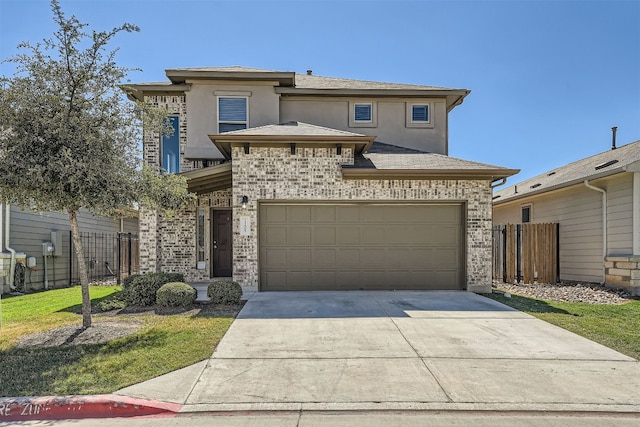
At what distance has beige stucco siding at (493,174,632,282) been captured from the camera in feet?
39.5

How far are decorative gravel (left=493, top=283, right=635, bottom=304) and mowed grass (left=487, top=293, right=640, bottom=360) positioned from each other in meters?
0.50

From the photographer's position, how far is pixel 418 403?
4656 mm

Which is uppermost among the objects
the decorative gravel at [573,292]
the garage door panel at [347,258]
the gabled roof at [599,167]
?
the gabled roof at [599,167]

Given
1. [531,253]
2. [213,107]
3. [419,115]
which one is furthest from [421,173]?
[213,107]

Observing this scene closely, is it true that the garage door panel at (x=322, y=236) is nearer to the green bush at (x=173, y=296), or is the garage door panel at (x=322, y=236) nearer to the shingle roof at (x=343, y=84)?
the green bush at (x=173, y=296)

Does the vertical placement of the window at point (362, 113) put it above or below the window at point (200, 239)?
above

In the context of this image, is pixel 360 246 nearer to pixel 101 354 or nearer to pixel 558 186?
pixel 101 354

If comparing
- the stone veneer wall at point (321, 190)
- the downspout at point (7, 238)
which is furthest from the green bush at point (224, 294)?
the downspout at point (7, 238)

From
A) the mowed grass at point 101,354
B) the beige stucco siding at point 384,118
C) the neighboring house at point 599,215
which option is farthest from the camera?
the beige stucco siding at point 384,118

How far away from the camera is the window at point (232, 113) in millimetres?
13500

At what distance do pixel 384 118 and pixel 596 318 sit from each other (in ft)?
28.3

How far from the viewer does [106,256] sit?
17688 mm

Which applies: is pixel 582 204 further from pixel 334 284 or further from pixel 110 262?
pixel 110 262

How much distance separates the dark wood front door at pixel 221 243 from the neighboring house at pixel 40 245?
4541 millimetres
